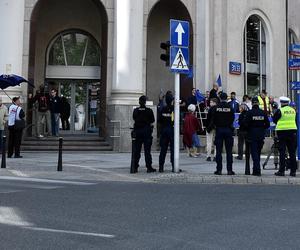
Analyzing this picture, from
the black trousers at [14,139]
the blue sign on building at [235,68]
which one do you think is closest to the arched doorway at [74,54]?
the blue sign on building at [235,68]

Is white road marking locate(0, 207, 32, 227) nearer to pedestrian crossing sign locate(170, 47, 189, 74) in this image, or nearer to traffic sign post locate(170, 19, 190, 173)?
traffic sign post locate(170, 19, 190, 173)

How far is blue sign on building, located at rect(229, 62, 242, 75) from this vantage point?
2194 centimetres

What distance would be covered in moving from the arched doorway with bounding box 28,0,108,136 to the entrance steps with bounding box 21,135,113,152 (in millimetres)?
3326

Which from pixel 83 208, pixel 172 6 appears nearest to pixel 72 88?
pixel 172 6

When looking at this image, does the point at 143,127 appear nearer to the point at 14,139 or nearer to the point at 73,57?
the point at 14,139

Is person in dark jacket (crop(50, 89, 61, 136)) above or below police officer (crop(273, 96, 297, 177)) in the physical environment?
above

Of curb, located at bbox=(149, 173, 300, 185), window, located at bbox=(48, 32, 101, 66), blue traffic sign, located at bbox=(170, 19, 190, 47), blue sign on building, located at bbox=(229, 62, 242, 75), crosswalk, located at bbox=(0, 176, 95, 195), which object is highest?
window, located at bbox=(48, 32, 101, 66)

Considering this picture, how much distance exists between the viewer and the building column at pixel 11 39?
1892 centimetres

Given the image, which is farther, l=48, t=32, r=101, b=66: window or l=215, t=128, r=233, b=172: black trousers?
l=48, t=32, r=101, b=66: window

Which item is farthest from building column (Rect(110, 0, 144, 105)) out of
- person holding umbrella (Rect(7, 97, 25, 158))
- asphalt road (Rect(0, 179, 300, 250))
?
asphalt road (Rect(0, 179, 300, 250))

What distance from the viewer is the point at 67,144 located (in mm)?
19031

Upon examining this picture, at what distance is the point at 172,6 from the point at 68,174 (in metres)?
13.4

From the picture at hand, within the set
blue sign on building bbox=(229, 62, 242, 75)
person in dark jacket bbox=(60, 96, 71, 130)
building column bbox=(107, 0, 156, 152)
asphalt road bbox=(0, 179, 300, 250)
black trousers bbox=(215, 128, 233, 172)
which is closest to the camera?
asphalt road bbox=(0, 179, 300, 250)

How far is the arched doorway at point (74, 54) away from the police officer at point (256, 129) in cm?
1184
